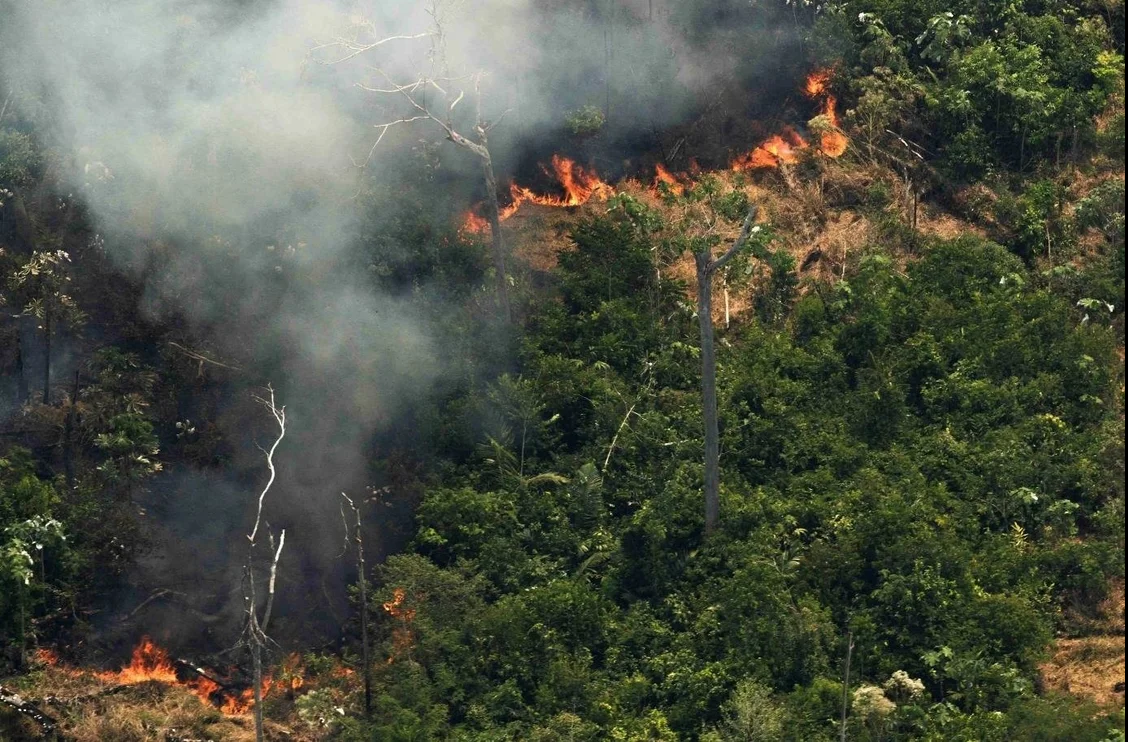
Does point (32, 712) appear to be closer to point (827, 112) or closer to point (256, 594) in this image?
point (256, 594)

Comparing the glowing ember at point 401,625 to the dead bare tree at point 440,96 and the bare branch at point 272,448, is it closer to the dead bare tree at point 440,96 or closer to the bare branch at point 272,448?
the bare branch at point 272,448

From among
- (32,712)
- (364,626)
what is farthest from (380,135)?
(32,712)

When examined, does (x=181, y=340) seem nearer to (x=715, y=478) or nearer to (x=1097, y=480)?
(x=715, y=478)

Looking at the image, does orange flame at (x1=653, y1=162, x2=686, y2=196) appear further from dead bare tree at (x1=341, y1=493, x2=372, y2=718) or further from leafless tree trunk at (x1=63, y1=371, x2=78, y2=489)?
leafless tree trunk at (x1=63, y1=371, x2=78, y2=489)

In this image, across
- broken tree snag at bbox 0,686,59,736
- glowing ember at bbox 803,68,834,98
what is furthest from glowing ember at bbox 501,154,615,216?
broken tree snag at bbox 0,686,59,736

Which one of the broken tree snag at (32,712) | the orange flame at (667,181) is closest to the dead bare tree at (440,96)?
the orange flame at (667,181)
